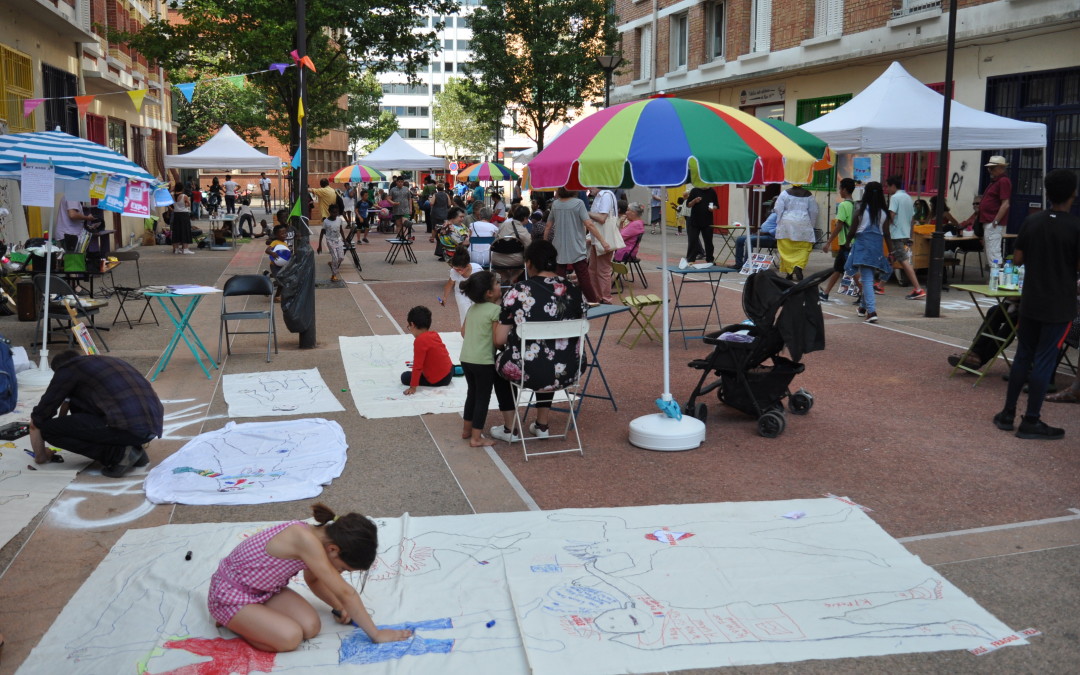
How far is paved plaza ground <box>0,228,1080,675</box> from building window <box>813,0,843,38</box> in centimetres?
1460

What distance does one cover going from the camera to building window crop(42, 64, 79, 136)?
64.2 ft

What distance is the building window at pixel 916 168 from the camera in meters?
20.1

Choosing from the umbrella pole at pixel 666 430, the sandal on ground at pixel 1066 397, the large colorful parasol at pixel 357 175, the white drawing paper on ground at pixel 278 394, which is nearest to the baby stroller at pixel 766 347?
the umbrella pole at pixel 666 430

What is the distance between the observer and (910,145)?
13.2m

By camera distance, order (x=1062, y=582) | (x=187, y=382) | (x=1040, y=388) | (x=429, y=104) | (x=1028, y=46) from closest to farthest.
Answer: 1. (x=1062, y=582)
2. (x=1040, y=388)
3. (x=187, y=382)
4. (x=1028, y=46)
5. (x=429, y=104)

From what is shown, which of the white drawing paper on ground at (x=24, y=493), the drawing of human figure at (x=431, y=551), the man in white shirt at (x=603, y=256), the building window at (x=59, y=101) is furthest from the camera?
the building window at (x=59, y=101)

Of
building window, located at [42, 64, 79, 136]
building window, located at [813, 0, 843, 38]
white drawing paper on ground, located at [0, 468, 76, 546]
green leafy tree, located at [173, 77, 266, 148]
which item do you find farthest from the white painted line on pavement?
green leafy tree, located at [173, 77, 266, 148]

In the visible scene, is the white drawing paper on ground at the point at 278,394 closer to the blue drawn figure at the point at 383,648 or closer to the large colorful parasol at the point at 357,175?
the blue drawn figure at the point at 383,648

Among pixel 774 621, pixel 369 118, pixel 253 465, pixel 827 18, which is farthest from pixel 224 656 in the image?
pixel 369 118

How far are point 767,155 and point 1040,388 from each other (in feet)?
8.78

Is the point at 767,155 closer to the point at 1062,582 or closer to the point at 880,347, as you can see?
the point at 1062,582

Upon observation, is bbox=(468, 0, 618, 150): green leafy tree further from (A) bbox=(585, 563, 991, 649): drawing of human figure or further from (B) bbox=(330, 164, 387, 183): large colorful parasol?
(A) bbox=(585, 563, 991, 649): drawing of human figure

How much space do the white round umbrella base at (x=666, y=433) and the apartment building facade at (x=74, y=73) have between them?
713cm

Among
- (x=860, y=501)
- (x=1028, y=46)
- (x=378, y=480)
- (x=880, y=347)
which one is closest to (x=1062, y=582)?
(x=860, y=501)
